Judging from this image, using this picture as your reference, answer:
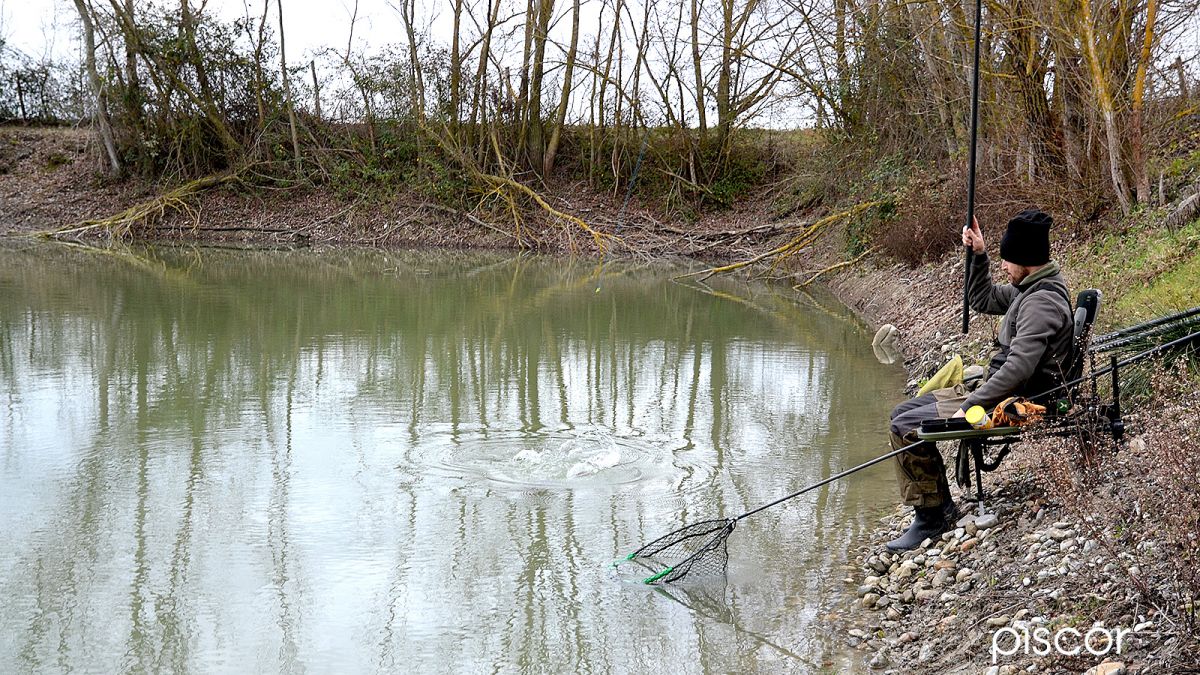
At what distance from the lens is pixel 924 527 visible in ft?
20.2

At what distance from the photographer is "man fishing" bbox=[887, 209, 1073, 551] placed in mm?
5543

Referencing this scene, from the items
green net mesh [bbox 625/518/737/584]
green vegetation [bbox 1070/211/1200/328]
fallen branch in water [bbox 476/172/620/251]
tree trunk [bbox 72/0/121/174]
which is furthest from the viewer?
tree trunk [bbox 72/0/121/174]

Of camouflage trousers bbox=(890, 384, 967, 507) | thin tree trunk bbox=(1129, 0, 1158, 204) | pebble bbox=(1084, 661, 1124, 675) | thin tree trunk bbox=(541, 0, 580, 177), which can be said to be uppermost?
thin tree trunk bbox=(541, 0, 580, 177)

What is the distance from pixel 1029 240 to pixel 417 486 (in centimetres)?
425

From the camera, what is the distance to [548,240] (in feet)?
94.9

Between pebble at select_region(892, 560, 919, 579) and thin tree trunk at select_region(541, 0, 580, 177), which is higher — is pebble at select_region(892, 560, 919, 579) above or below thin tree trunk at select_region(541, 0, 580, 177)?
below

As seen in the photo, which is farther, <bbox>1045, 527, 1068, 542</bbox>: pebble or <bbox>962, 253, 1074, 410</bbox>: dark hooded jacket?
<bbox>962, 253, 1074, 410</bbox>: dark hooded jacket

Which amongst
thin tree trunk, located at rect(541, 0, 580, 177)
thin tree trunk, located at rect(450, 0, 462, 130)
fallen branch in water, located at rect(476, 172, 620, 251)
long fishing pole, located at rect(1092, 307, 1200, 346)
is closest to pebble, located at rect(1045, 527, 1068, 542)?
long fishing pole, located at rect(1092, 307, 1200, 346)

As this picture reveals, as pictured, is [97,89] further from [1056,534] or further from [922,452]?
[1056,534]

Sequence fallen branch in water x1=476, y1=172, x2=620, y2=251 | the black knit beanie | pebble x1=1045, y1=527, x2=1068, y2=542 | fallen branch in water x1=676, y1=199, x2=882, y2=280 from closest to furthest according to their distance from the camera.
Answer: pebble x1=1045, y1=527, x2=1068, y2=542 < the black knit beanie < fallen branch in water x1=676, y1=199, x2=882, y2=280 < fallen branch in water x1=476, y1=172, x2=620, y2=251

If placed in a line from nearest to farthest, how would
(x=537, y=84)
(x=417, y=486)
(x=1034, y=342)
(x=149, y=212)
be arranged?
(x=1034, y=342), (x=417, y=486), (x=149, y=212), (x=537, y=84)

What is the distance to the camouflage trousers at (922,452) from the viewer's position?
5871 mm

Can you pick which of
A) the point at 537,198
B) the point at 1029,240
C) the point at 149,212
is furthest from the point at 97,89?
the point at 1029,240

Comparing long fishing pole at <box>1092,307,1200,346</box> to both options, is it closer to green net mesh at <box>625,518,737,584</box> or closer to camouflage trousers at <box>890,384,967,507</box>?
camouflage trousers at <box>890,384,967,507</box>
